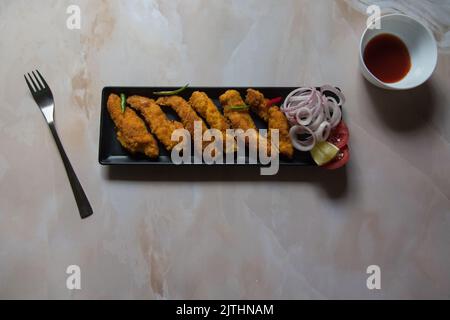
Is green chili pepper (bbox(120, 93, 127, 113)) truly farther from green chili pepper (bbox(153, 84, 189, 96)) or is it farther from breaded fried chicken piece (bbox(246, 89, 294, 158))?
breaded fried chicken piece (bbox(246, 89, 294, 158))

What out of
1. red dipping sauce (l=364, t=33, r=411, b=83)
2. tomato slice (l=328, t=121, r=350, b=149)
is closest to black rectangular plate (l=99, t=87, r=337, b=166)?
tomato slice (l=328, t=121, r=350, b=149)

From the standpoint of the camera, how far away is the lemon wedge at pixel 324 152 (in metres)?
1.97

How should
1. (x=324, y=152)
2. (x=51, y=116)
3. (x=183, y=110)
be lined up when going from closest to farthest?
(x=324, y=152)
(x=183, y=110)
(x=51, y=116)

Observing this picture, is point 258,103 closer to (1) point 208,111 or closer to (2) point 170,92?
(1) point 208,111

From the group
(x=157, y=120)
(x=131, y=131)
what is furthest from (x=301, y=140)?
(x=131, y=131)

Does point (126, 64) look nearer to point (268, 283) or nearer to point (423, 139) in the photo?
point (268, 283)

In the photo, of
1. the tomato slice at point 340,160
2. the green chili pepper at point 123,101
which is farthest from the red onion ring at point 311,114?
the green chili pepper at point 123,101

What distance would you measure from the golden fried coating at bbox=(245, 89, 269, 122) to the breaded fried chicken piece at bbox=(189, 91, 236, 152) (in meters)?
0.16

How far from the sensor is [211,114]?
2.07m

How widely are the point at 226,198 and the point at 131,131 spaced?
24.3 inches

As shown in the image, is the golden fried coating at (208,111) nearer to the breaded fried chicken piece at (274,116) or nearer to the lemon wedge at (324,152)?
the breaded fried chicken piece at (274,116)

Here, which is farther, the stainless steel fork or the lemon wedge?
the stainless steel fork

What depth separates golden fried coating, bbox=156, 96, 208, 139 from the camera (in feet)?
6.79
